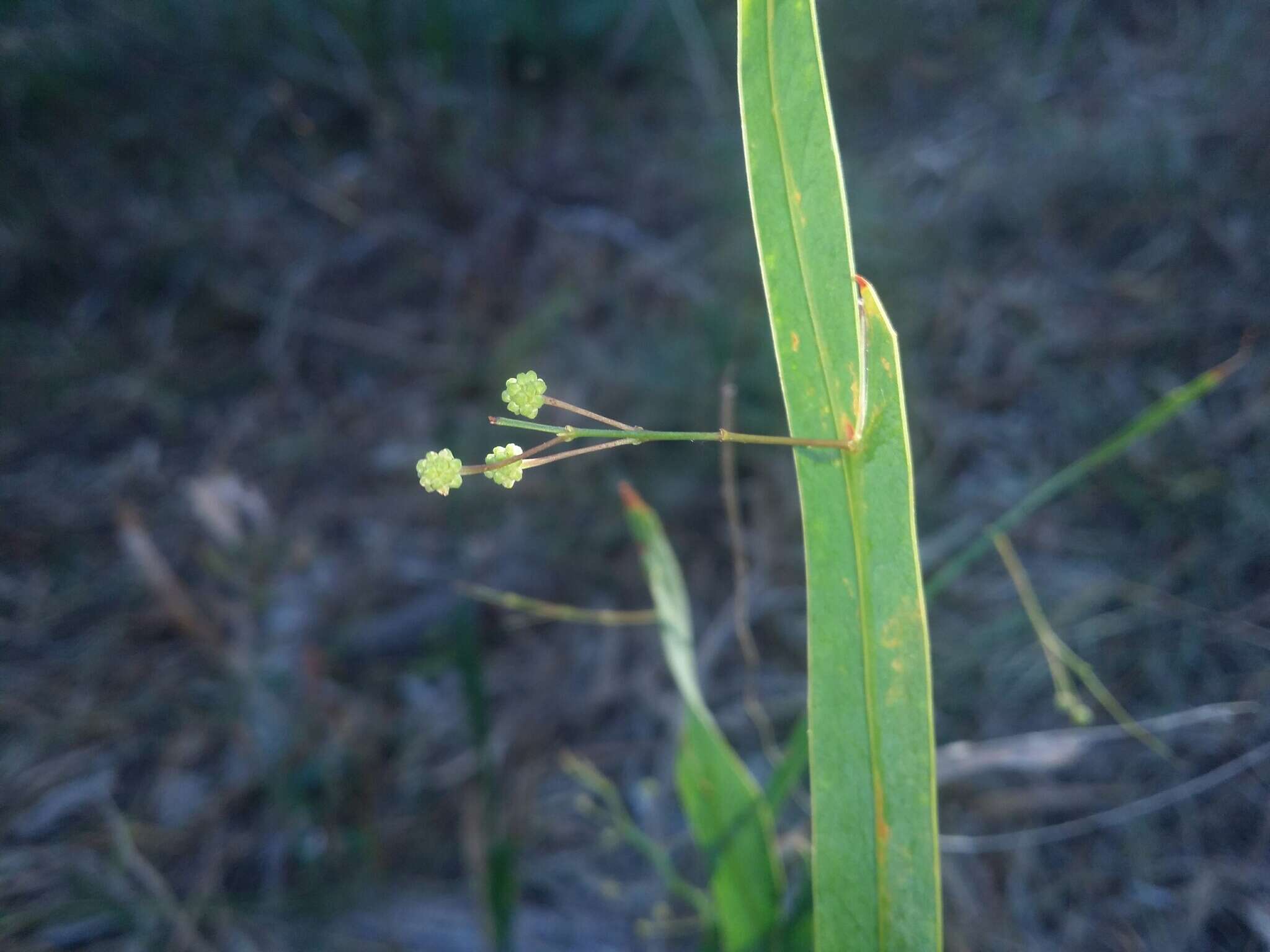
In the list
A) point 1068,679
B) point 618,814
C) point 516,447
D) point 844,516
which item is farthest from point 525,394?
point 1068,679

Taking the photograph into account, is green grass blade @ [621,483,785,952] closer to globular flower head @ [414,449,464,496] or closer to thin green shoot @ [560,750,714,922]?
thin green shoot @ [560,750,714,922]

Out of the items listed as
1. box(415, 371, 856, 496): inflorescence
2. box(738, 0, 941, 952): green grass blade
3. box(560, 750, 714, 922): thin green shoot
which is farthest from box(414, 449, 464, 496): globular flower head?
box(560, 750, 714, 922): thin green shoot

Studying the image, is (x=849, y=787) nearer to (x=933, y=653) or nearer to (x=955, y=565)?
(x=955, y=565)

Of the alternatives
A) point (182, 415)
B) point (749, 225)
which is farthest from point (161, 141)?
point (749, 225)

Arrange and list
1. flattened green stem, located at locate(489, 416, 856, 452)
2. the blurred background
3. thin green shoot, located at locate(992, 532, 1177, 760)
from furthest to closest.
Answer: the blurred background → thin green shoot, located at locate(992, 532, 1177, 760) → flattened green stem, located at locate(489, 416, 856, 452)

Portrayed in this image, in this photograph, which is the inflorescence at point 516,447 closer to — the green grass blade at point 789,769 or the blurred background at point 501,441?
the green grass blade at point 789,769

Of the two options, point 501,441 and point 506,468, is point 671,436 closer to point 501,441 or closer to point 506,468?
point 506,468
